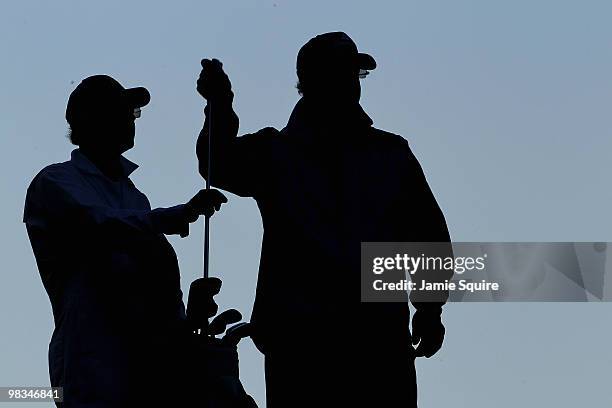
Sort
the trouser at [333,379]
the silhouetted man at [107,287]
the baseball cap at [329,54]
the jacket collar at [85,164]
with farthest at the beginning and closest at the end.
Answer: the jacket collar at [85,164], the baseball cap at [329,54], the silhouetted man at [107,287], the trouser at [333,379]

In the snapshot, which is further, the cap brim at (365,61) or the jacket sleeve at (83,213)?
the cap brim at (365,61)

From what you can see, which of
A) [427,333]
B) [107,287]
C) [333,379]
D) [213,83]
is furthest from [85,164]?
[427,333]

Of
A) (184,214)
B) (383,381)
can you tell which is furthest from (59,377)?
(383,381)

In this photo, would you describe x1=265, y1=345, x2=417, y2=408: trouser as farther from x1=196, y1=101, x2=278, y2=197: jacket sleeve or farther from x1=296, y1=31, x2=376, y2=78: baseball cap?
x1=296, y1=31, x2=376, y2=78: baseball cap

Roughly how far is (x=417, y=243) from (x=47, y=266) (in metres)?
1.93

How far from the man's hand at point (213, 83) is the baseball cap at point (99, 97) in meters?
0.56

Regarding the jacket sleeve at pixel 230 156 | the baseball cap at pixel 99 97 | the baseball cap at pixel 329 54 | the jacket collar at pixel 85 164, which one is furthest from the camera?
the baseball cap at pixel 99 97

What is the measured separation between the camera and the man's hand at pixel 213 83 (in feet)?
24.9

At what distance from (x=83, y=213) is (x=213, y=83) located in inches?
37.5

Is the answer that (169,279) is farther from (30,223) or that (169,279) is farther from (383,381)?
(383,381)

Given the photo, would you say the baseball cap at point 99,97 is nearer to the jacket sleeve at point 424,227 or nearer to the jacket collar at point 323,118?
the jacket collar at point 323,118

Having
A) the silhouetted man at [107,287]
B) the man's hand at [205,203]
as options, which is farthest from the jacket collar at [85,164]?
the man's hand at [205,203]

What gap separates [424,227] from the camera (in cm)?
766

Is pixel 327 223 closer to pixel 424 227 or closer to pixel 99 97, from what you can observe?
pixel 424 227
